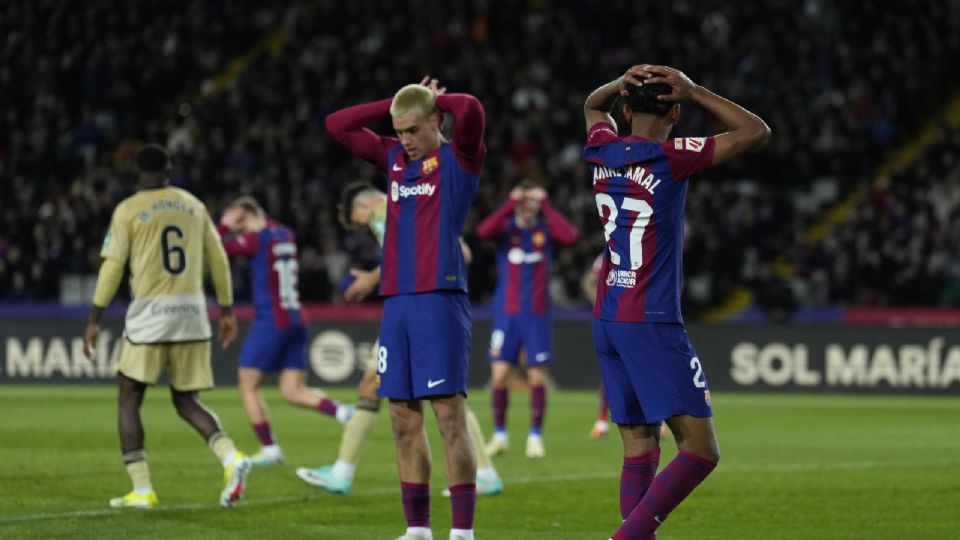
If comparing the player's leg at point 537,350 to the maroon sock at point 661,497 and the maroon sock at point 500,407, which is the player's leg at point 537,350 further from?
the maroon sock at point 661,497

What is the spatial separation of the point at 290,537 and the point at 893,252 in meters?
18.0

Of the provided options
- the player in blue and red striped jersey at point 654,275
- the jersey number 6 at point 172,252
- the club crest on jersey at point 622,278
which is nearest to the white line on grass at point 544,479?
the jersey number 6 at point 172,252

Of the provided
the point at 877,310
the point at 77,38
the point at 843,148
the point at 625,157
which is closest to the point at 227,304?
the point at 625,157

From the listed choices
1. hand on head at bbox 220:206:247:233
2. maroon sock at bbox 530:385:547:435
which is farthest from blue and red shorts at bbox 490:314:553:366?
hand on head at bbox 220:206:247:233

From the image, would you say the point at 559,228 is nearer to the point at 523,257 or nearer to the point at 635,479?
the point at 523,257

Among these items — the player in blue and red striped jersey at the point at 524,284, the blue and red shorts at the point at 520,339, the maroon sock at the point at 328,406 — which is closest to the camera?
the maroon sock at the point at 328,406

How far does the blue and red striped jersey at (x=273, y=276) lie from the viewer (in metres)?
14.6

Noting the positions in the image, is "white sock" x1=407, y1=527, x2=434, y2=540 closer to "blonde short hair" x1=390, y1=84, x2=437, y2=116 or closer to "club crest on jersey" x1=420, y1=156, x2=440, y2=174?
"club crest on jersey" x1=420, y1=156, x2=440, y2=174

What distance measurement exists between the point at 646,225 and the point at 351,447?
4888 mm

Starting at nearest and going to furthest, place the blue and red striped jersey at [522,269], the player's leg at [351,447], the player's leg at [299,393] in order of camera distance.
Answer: the player's leg at [351,447], the player's leg at [299,393], the blue and red striped jersey at [522,269]

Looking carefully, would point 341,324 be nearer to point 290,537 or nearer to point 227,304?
point 227,304

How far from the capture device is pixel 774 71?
95.5 feet

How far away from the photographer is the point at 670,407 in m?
7.13

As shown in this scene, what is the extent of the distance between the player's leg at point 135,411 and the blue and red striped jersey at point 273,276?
379 cm
